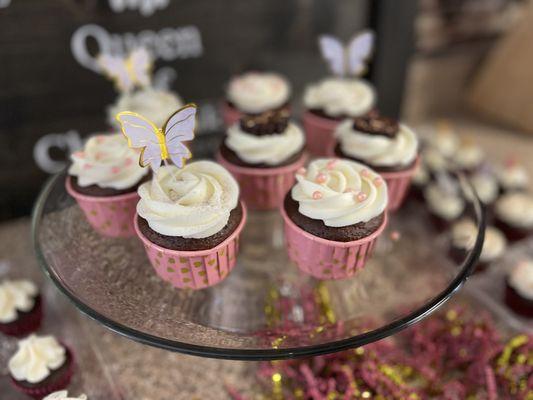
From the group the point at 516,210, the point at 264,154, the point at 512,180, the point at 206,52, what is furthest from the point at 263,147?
the point at 512,180

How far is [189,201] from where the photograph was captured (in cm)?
106

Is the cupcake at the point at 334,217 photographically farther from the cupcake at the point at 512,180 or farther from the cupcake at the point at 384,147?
the cupcake at the point at 512,180

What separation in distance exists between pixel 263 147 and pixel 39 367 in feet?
2.40

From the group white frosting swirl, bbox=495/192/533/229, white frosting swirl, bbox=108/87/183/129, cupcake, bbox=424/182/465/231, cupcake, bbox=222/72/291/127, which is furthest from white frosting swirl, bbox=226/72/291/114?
white frosting swirl, bbox=495/192/533/229

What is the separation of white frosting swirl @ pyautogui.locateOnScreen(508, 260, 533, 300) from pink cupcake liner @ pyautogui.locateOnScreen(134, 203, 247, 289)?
0.83 metres

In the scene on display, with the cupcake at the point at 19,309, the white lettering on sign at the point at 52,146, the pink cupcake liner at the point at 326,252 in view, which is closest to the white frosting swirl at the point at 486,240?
the pink cupcake liner at the point at 326,252

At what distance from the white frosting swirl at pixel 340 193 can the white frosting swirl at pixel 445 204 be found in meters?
0.60

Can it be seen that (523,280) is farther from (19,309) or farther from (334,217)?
(19,309)

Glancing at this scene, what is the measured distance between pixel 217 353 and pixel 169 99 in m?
0.85

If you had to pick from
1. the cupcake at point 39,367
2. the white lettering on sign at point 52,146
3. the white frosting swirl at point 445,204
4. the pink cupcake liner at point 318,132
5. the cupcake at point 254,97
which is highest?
the cupcake at point 254,97

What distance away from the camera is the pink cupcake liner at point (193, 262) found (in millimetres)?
1057

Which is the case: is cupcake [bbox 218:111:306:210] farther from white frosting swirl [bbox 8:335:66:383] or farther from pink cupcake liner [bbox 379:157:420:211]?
white frosting swirl [bbox 8:335:66:383]

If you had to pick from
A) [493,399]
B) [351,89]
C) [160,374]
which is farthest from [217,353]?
[351,89]

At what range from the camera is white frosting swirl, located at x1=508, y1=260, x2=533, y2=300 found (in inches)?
55.9
